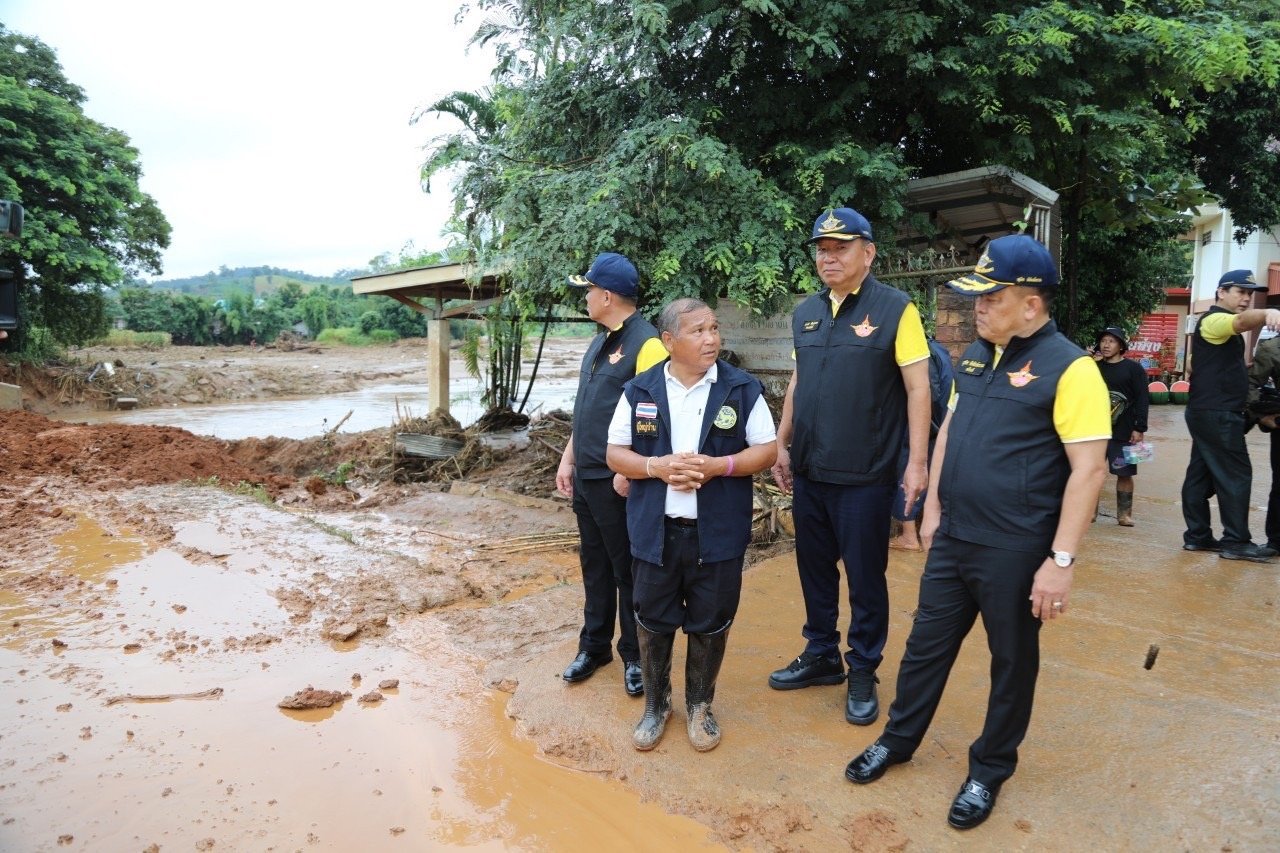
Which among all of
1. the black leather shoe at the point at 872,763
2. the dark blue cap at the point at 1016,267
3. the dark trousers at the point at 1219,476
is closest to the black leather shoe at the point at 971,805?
the black leather shoe at the point at 872,763

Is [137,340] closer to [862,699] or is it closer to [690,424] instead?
[690,424]

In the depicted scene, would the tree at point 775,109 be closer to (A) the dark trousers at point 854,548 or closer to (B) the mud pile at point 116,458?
(A) the dark trousers at point 854,548

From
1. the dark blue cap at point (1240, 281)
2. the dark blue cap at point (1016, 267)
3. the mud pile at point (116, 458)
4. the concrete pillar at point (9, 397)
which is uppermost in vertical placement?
the dark blue cap at point (1240, 281)

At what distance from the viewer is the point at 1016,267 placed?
2.55 metres

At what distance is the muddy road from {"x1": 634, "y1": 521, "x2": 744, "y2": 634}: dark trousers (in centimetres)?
48

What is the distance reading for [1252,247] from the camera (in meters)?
22.4

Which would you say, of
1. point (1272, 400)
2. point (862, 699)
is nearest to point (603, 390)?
point (862, 699)

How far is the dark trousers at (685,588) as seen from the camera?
10.0 ft

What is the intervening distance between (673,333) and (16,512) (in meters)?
7.24

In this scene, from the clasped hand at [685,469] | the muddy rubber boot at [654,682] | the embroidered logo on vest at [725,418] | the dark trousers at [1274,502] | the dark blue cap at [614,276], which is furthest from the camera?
the dark trousers at [1274,502]

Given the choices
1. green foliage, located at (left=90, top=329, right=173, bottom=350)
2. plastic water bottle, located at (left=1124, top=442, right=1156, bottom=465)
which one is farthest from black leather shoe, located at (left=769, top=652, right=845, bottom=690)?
green foliage, located at (left=90, top=329, right=173, bottom=350)

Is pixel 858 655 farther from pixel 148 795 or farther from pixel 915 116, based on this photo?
pixel 915 116

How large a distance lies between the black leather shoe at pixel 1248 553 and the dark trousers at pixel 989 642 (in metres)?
4.11

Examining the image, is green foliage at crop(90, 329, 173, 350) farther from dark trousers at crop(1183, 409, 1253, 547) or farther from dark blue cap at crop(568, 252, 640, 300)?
dark trousers at crop(1183, 409, 1253, 547)
